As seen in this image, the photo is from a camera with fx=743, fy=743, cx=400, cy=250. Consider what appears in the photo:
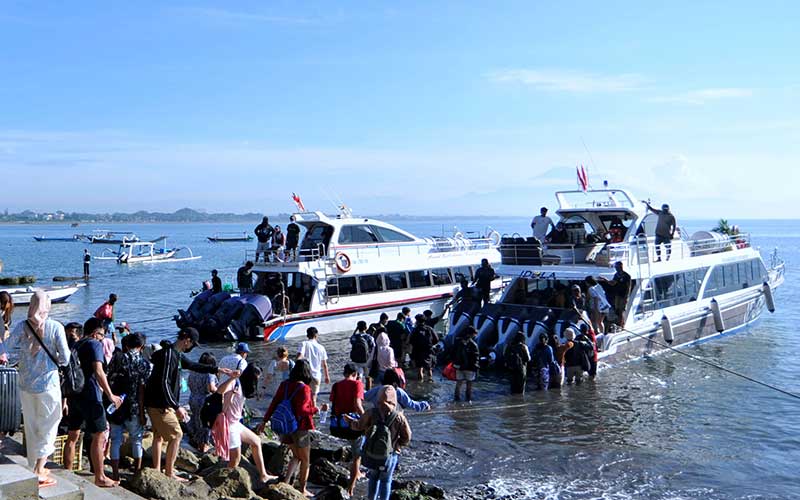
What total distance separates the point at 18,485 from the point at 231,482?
118 inches

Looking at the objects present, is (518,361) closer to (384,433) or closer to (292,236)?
(384,433)

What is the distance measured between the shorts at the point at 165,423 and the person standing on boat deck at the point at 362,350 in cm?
650

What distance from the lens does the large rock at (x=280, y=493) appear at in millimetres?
9102

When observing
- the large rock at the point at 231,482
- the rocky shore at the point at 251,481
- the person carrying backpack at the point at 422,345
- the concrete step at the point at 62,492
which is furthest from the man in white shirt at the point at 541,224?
the concrete step at the point at 62,492

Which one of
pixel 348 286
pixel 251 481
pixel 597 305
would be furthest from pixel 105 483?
pixel 348 286

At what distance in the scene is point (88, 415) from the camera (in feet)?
25.7

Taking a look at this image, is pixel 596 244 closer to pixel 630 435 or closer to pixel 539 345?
pixel 539 345

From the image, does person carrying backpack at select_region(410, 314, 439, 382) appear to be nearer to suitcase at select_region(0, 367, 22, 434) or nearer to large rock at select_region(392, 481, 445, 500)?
large rock at select_region(392, 481, 445, 500)

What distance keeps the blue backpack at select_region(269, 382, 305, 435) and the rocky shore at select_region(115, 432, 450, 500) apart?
76 cm

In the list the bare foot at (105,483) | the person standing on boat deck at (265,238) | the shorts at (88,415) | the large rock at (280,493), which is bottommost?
the large rock at (280,493)

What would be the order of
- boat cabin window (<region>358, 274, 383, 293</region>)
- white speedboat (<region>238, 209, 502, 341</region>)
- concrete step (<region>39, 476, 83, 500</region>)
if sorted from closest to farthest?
concrete step (<region>39, 476, 83, 500</region>), white speedboat (<region>238, 209, 502, 341</region>), boat cabin window (<region>358, 274, 383, 293</region>)

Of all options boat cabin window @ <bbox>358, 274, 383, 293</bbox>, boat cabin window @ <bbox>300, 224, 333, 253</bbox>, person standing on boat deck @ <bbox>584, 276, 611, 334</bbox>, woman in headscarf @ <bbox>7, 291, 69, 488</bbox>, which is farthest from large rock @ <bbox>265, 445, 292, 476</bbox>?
boat cabin window @ <bbox>358, 274, 383, 293</bbox>

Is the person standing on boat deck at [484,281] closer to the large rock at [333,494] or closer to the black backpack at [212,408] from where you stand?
the large rock at [333,494]

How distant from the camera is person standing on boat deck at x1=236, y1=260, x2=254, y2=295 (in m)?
24.7
